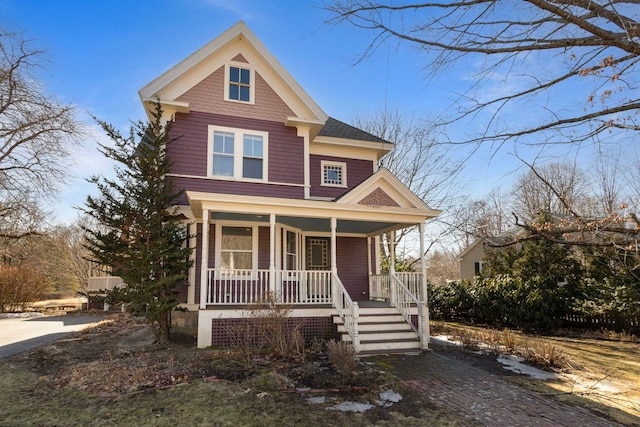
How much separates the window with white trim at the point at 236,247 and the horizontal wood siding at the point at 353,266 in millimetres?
3291

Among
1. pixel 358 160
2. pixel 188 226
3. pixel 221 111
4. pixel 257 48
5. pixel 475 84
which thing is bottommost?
pixel 188 226

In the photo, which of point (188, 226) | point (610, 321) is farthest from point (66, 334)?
point (610, 321)

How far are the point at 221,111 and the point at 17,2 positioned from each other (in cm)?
658

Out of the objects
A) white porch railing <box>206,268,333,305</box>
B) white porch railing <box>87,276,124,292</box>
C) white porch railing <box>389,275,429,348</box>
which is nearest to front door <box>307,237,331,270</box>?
white porch railing <box>206,268,333,305</box>

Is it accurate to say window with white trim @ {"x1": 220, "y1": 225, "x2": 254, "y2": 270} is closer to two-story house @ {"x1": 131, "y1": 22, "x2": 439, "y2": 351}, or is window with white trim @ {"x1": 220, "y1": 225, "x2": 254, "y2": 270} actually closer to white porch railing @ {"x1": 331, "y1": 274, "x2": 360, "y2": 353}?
two-story house @ {"x1": 131, "y1": 22, "x2": 439, "y2": 351}

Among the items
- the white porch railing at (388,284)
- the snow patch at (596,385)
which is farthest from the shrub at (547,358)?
the white porch railing at (388,284)

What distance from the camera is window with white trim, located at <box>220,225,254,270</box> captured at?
11.2m

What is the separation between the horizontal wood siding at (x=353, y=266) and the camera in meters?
13.3

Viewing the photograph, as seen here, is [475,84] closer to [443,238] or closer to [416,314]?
[416,314]

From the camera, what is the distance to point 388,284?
40.4 ft

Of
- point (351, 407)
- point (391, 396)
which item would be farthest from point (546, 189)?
point (351, 407)

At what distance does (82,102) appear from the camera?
60.4 feet

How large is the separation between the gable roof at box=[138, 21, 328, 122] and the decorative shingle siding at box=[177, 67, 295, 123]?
17 cm

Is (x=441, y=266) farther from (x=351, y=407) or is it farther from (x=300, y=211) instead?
(x=351, y=407)
